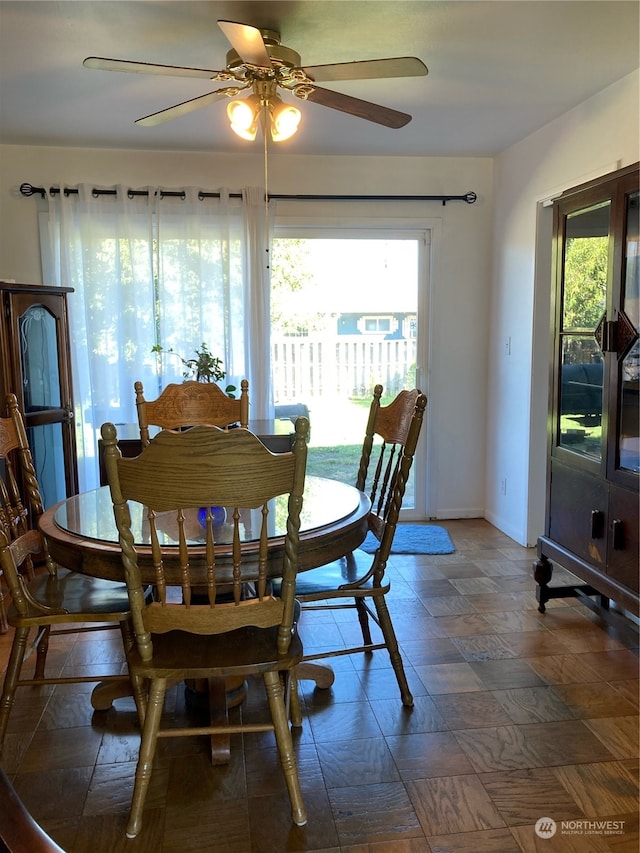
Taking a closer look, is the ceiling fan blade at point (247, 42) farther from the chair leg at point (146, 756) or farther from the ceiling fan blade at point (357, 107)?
the chair leg at point (146, 756)

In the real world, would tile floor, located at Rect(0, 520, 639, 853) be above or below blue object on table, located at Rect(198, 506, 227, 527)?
below

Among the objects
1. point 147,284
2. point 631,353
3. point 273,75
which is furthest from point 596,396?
point 147,284

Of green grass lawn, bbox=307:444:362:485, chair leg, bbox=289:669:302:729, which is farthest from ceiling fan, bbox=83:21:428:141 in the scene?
green grass lawn, bbox=307:444:362:485

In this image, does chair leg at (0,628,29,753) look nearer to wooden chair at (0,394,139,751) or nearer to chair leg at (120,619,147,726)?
wooden chair at (0,394,139,751)

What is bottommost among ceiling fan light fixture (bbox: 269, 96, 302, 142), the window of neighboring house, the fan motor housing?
the window of neighboring house

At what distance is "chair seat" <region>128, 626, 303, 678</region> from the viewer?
167cm

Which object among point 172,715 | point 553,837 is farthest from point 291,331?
point 553,837

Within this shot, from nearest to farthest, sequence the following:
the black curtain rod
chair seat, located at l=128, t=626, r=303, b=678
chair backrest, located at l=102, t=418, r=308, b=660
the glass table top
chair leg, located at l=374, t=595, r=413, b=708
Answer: chair backrest, located at l=102, t=418, r=308, b=660 < chair seat, located at l=128, t=626, r=303, b=678 < the glass table top < chair leg, located at l=374, t=595, r=413, b=708 < the black curtain rod

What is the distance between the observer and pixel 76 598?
2.09m

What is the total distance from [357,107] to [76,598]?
198 cm

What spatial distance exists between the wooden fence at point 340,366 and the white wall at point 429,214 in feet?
0.75

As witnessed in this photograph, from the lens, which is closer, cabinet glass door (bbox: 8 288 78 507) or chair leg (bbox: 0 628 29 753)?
chair leg (bbox: 0 628 29 753)

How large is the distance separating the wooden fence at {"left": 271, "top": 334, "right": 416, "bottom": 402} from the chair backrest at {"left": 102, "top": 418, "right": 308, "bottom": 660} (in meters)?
2.87

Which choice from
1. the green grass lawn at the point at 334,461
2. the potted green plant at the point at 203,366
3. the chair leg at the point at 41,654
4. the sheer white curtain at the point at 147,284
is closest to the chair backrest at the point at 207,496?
the chair leg at the point at 41,654
